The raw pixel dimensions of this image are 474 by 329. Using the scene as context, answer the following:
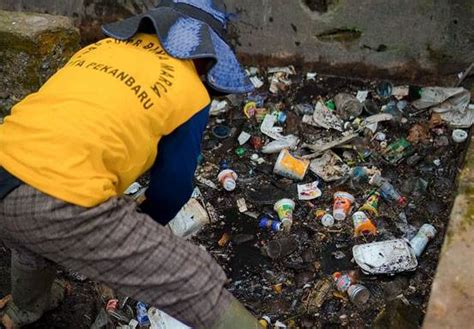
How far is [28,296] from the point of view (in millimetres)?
3064

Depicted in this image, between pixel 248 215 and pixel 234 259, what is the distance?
325mm

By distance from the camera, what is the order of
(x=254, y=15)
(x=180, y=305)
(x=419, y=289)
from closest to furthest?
(x=180, y=305), (x=419, y=289), (x=254, y=15)

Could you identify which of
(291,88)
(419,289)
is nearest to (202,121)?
(419,289)

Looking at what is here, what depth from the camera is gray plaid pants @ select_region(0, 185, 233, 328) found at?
226cm

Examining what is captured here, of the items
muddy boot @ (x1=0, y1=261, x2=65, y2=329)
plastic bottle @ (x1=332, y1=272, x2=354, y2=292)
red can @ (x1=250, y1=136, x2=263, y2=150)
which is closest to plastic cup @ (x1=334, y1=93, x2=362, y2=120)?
red can @ (x1=250, y1=136, x2=263, y2=150)

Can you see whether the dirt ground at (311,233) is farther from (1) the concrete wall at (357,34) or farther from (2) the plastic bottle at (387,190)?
(1) the concrete wall at (357,34)

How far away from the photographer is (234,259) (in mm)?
3621

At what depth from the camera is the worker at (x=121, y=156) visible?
2244 mm

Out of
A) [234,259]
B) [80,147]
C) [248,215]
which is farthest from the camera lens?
[248,215]

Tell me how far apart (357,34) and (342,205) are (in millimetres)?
1297

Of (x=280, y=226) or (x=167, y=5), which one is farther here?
(x=280, y=226)

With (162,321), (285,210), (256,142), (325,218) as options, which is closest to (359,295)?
(325,218)

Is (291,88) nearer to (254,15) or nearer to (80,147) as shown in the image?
(254,15)

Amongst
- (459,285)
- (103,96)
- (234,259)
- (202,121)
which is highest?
(103,96)
